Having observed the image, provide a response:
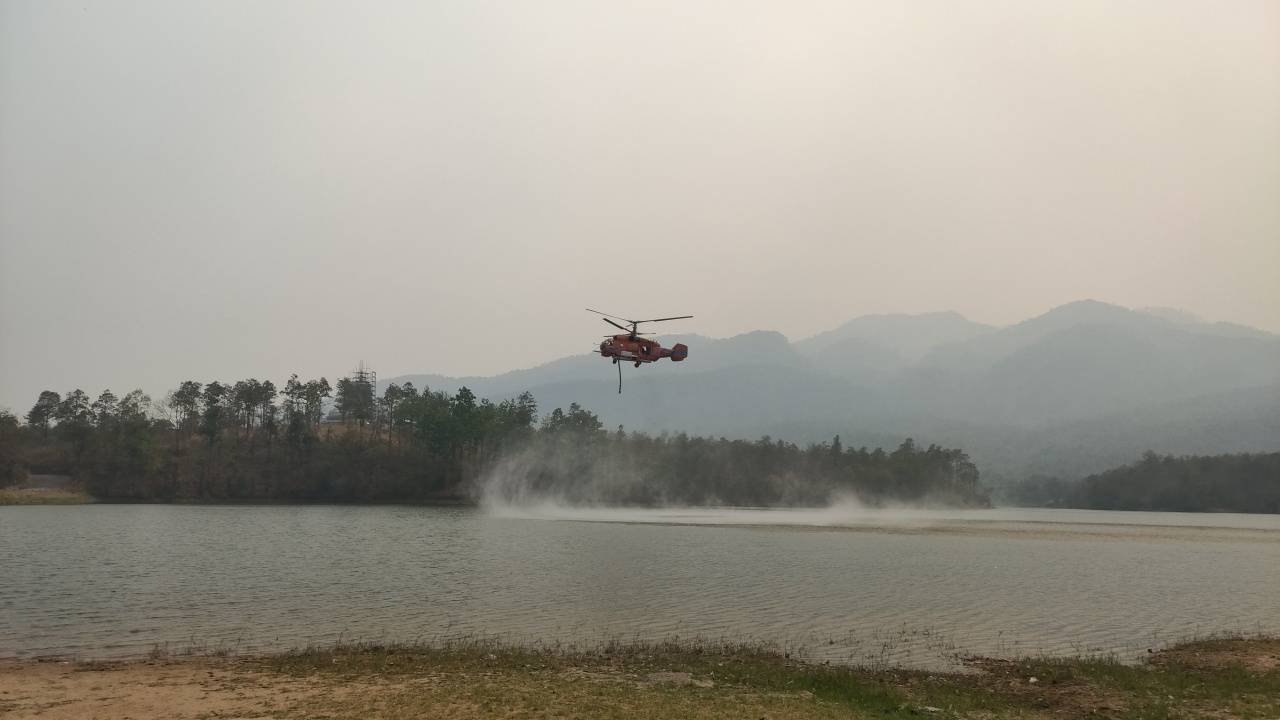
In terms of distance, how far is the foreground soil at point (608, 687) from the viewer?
71.6ft

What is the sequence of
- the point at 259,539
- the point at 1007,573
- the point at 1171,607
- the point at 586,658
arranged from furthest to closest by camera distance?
the point at 259,539 < the point at 1007,573 < the point at 1171,607 < the point at 586,658

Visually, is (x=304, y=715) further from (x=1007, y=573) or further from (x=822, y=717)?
(x=1007, y=573)

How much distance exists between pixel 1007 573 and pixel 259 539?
6600 cm

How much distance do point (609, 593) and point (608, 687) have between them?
22834 millimetres

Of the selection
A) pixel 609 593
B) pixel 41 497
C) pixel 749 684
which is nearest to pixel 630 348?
pixel 609 593

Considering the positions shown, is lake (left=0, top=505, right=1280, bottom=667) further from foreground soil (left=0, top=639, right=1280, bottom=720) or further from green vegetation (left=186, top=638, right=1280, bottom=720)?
foreground soil (left=0, top=639, right=1280, bottom=720)

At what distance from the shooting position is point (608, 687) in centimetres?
2459

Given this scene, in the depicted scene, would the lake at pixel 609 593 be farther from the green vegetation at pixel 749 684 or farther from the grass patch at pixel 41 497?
the grass patch at pixel 41 497

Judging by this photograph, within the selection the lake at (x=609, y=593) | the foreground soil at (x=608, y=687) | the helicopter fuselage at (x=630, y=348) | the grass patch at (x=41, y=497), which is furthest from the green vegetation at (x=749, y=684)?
the grass patch at (x=41, y=497)

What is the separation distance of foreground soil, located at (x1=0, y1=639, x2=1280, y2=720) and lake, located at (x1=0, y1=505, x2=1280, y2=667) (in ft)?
11.9

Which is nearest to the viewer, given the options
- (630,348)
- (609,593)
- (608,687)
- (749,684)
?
(608,687)

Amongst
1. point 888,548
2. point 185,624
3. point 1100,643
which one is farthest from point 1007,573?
point 185,624

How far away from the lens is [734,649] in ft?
104

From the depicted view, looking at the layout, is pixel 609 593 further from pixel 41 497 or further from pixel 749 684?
pixel 41 497
